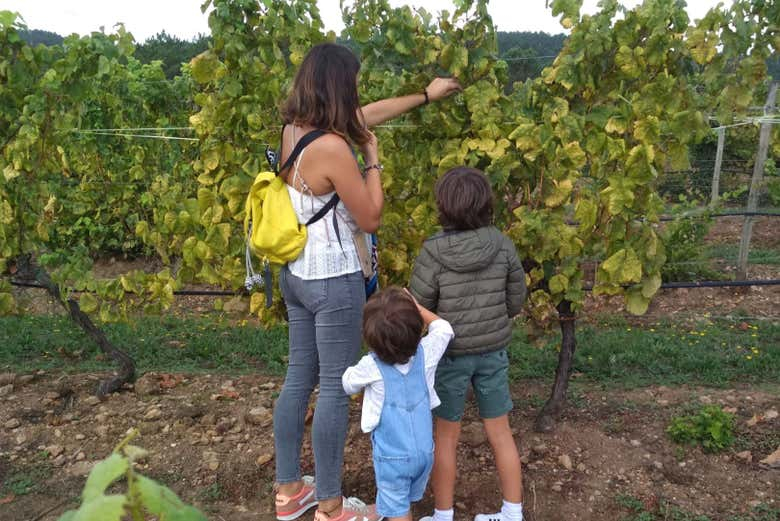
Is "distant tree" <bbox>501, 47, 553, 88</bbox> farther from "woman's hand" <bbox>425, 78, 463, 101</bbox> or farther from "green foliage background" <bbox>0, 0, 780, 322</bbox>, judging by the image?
"woman's hand" <bbox>425, 78, 463, 101</bbox>

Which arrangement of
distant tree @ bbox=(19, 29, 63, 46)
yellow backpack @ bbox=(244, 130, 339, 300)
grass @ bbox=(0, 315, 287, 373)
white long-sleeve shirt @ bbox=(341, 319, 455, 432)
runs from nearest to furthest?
white long-sleeve shirt @ bbox=(341, 319, 455, 432) → yellow backpack @ bbox=(244, 130, 339, 300) → distant tree @ bbox=(19, 29, 63, 46) → grass @ bbox=(0, 315, 287, 373)

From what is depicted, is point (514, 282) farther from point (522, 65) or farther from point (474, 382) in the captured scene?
point (522, 65)

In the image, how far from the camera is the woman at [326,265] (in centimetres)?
241

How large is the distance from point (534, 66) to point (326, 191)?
386 inches

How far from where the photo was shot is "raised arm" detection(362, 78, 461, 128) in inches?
113

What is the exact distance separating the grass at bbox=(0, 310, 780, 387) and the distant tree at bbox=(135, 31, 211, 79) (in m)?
9.78

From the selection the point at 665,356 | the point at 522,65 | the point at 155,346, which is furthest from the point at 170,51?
the point at 665,356

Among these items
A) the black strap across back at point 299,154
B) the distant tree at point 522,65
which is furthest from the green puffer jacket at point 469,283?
the distant tree at point 522,65

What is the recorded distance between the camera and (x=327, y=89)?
2385 millimetres

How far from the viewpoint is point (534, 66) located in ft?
38.2

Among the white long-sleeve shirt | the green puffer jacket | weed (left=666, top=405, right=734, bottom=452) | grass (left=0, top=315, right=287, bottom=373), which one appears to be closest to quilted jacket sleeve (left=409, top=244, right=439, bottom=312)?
the green puffer jacket

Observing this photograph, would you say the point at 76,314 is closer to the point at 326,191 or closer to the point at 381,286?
the point at 381,286

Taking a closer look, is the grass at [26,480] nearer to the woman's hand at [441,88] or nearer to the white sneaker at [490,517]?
the white sneaker at [490,517]

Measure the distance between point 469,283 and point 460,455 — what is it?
1085 mm
